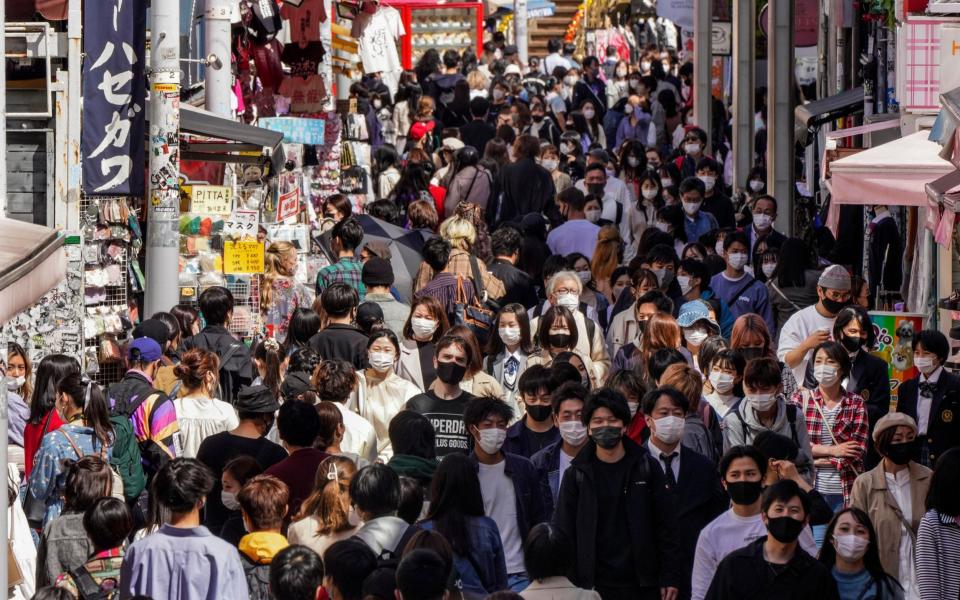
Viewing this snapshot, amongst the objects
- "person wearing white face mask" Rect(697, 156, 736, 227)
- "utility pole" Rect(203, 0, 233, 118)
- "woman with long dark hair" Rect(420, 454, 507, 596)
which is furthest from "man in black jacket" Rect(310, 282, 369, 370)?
"person wearing white face mask" Rect(697, 156, 736, 227)

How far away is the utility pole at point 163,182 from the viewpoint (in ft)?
46.6

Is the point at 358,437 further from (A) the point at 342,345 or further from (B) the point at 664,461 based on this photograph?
(A) the point at 342,345

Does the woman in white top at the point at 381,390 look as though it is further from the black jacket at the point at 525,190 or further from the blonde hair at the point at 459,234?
the black jacket at the point at 525,190

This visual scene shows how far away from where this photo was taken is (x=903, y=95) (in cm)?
1534

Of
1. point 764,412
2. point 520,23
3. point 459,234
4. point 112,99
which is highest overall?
point 520,23

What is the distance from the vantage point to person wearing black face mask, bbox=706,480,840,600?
7.62m

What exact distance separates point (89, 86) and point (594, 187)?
679 centimetres

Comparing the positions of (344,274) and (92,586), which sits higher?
(344,274)

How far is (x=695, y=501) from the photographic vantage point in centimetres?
902

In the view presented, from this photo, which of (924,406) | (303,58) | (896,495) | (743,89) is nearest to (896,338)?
(924,406)

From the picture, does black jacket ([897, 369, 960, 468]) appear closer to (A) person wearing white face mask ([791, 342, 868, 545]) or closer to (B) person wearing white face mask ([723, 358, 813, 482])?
(A) person wearing white face mask ([791, 342, 868, 545])

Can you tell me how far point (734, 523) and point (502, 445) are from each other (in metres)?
1.75

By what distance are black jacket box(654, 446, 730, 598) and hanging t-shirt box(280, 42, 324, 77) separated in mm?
13940

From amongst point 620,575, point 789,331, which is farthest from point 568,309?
point 620,575
